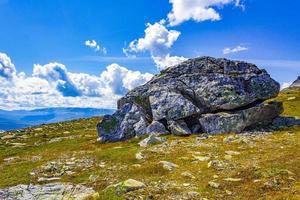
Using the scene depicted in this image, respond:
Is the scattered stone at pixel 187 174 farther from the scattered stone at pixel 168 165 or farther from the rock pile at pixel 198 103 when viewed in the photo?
the rock pile at pixel 198 103

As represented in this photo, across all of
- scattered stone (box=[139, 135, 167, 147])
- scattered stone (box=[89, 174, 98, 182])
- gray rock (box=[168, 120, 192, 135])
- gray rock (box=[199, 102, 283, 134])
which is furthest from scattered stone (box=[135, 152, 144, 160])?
gray rock (box=[199, 102, 283, 134])

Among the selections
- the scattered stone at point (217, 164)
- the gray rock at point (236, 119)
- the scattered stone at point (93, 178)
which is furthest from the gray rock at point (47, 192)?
the gray rock at point (236, 119)

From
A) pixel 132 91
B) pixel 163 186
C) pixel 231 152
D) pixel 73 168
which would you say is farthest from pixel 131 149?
pixel 132 91

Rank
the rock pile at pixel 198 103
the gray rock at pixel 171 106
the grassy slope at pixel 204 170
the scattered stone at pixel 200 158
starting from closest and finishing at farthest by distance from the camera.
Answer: the grassy slope at pixel 204 170 → the scattered stone at pixel 200 158 → the rock pile at pixel 198 103 → the gray rock at pixel 171 106

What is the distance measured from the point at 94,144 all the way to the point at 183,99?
14.3m

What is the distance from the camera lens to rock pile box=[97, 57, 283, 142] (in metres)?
47.5

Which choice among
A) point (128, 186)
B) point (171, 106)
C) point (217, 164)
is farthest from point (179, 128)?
point (128, 186)

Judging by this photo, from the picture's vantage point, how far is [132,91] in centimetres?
5594

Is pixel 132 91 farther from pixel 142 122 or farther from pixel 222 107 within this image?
pixel 222 107

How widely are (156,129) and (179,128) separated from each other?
332 centimetres

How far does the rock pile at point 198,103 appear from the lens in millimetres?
47531

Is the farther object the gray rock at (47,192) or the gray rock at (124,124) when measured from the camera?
the gray rock at (124,124)

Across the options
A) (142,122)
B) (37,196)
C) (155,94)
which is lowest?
(37,196)

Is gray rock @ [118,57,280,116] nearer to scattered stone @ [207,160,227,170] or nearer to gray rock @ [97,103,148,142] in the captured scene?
gray rock @ [97,103,148,142]
